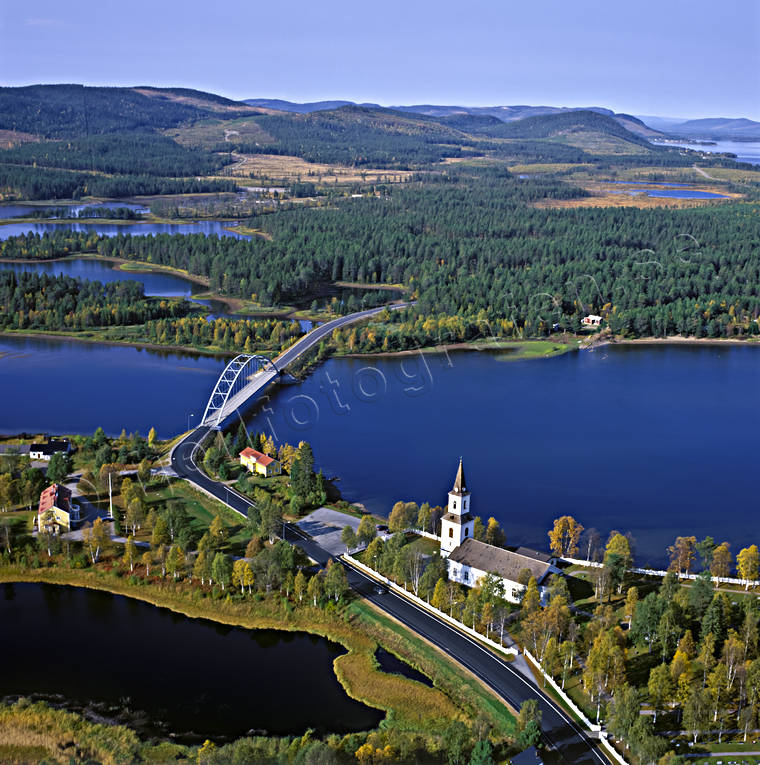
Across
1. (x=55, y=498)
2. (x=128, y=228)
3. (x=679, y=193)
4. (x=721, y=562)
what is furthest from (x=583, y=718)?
(x=679, y=193)

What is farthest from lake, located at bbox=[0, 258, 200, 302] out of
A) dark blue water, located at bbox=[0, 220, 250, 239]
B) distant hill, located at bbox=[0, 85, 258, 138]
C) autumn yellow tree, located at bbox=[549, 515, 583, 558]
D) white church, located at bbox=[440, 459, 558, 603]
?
distant hill, located at bbox=[0, 85, 258, 138]

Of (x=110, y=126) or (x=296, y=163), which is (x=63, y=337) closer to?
(x=296, y=163)

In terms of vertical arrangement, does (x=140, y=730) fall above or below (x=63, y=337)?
below

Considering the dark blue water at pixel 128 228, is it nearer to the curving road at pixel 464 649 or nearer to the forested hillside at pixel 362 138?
the forested hillside at pixel 362 138

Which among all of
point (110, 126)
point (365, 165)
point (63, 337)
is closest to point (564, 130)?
point (365, 165)

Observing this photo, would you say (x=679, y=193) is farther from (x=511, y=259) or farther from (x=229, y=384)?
(x=229, y=384)

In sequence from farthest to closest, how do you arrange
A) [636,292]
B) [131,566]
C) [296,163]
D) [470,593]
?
[296,163] < [636,292] < [131,566] < [470,593]
